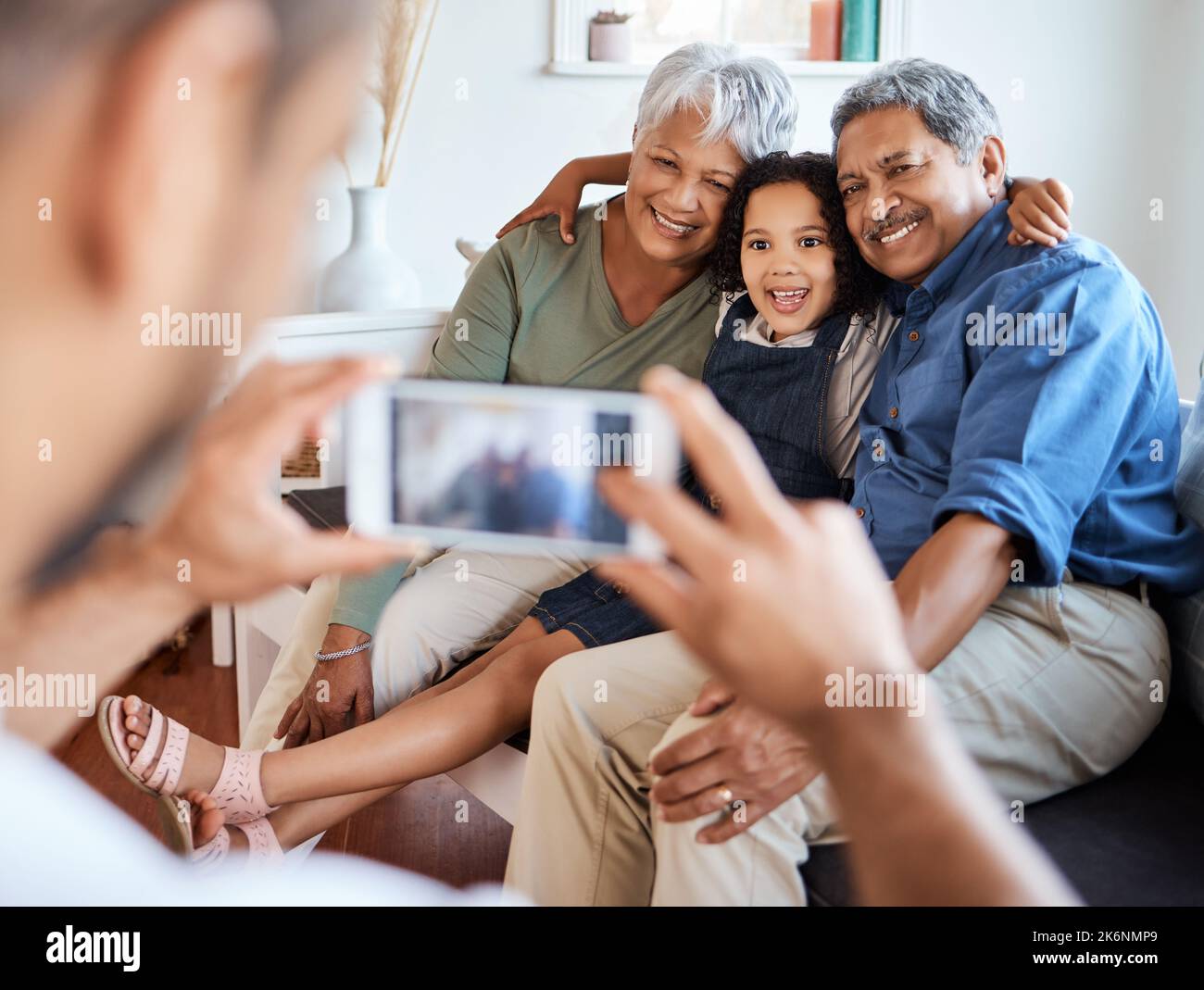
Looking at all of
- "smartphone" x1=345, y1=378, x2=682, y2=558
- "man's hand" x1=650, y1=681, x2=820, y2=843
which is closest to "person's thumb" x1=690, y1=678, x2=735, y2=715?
"man's hand" x1=650, y1=681, x2=820, y2=843

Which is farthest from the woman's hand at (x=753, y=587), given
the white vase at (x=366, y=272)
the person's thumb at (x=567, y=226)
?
the white vase at (x=366, y=272)

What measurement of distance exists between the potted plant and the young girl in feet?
3.92

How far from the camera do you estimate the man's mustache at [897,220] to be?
1.23 metres

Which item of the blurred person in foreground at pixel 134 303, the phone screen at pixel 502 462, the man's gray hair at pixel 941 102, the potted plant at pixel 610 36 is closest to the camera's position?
the blurred person in foreground at pixel 134 303

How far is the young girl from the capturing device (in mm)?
1151

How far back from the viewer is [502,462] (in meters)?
1.14

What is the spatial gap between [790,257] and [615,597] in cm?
47

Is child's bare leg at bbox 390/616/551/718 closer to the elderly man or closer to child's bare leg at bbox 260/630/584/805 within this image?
child's bare leg at bbox 260/630/584/805

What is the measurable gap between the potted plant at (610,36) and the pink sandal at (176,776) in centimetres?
183

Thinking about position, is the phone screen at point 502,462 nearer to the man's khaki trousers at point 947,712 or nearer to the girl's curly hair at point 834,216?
the man's khaki trousers at point 947,712

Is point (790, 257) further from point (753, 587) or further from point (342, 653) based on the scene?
point (753, 587)

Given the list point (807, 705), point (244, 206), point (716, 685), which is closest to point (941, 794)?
point (807, 705)

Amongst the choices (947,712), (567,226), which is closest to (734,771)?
(947,712)

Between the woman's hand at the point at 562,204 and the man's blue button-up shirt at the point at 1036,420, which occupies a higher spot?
the woman's hand at the point at 562,204
